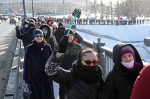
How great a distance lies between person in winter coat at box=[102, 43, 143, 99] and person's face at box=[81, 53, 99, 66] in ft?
0.86

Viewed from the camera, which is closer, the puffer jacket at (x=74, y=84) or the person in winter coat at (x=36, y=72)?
the puffer jacket at (x=74, y=84)

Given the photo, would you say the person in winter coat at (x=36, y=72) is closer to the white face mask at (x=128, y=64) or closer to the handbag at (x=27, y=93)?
the handbag at (x=27, y=93)

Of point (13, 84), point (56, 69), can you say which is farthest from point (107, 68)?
point (13, 84)

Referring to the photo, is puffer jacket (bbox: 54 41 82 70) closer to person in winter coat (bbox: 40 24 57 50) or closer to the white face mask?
person in winter coat (bbox: 40 24 57 50)

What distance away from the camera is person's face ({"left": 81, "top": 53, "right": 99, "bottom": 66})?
9.84ft

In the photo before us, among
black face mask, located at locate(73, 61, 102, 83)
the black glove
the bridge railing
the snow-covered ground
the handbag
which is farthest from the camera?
the snow-covered ground

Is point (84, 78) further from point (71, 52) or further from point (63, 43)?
point (71, 52)

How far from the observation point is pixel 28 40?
9.58m

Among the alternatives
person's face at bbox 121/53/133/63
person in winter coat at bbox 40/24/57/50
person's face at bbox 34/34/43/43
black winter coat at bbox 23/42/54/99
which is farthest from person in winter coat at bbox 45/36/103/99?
person in winter coat at bbox 40/24/57/50

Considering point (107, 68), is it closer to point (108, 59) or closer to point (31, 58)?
point (108, 59)

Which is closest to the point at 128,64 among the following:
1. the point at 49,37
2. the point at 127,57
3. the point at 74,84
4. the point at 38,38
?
the point at 127,57

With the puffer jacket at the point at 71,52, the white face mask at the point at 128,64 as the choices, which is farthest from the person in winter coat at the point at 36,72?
the white face mask at the point at 128,64

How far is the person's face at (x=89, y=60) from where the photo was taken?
300 cm

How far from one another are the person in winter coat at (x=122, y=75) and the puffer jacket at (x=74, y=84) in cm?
19
